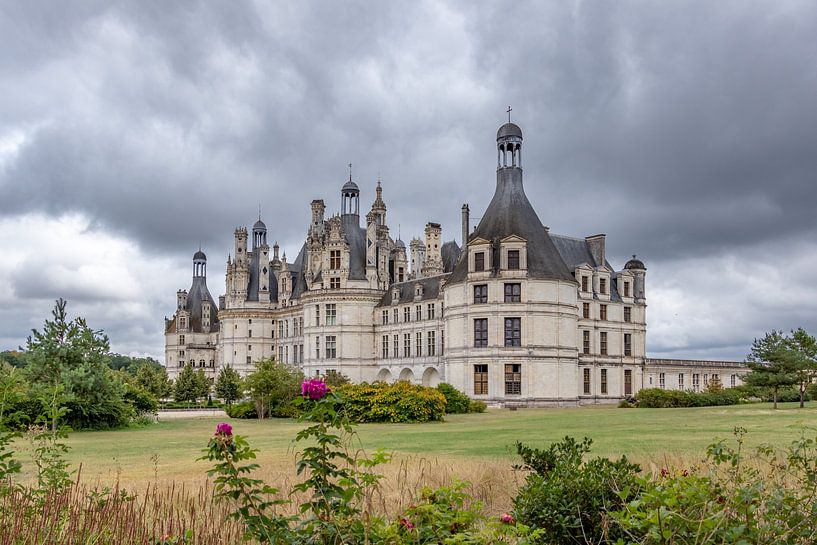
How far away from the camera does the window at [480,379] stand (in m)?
51.6

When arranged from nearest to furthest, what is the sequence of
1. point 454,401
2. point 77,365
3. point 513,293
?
point 77,365
point 454,401
point 513,293

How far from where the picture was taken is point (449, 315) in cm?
5369

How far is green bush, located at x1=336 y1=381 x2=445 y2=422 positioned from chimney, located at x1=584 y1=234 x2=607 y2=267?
97.2ft

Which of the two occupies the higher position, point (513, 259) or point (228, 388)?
point (513, 259)

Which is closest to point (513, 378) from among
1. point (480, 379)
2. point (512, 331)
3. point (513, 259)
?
point (480, 379)

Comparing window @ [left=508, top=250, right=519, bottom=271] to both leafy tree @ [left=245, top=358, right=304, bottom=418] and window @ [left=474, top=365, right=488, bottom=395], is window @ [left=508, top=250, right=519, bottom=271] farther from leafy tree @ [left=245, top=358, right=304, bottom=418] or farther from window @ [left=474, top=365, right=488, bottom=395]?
leafy tree @ [left=245, top=358, right=304, bottom=418]

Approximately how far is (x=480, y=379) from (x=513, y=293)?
246 inches

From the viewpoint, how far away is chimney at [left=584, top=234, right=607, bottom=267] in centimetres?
6166

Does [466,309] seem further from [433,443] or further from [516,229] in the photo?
[433,443]

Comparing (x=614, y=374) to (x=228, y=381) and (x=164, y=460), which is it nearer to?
(x=228, y=381)

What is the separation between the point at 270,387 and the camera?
4009 centimetres

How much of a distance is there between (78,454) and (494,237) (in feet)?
118

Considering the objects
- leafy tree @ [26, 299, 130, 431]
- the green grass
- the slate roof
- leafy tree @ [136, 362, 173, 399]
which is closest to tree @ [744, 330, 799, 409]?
the green grass

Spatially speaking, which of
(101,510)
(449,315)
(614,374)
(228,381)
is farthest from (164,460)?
(614,374)
